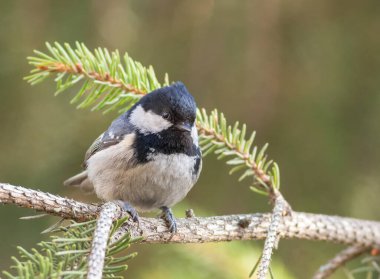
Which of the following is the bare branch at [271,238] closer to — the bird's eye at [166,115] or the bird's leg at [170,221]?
the bird's leg at [170,221]

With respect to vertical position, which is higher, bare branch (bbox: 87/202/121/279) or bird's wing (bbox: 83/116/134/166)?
bird's wing (bbox: 83/116/134/166)

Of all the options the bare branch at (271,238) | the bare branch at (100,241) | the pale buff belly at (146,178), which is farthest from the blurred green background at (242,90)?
the bare branch at (100,241)

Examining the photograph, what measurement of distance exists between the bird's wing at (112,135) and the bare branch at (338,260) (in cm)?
99

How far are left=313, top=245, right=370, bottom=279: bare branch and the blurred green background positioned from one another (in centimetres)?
41

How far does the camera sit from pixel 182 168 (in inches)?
90.5

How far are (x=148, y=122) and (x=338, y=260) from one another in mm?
961

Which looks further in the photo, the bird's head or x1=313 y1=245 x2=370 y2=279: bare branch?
the bird's head

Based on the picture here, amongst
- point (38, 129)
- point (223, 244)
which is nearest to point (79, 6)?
point (38, 129)

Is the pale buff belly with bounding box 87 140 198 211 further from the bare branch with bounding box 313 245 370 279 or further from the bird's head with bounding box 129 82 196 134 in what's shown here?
the bare branch with bounding box 313 245 370 279

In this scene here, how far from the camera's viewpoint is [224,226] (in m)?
1.95

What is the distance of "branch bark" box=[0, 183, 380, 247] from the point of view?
153 centimetres

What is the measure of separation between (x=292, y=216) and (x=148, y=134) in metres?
0.70

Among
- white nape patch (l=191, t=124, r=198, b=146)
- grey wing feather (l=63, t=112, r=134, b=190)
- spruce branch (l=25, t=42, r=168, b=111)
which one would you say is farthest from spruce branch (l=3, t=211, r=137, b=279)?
grey wing feather (l=63, t=112, r=134, b=190)

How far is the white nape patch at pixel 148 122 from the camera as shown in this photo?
237cm
